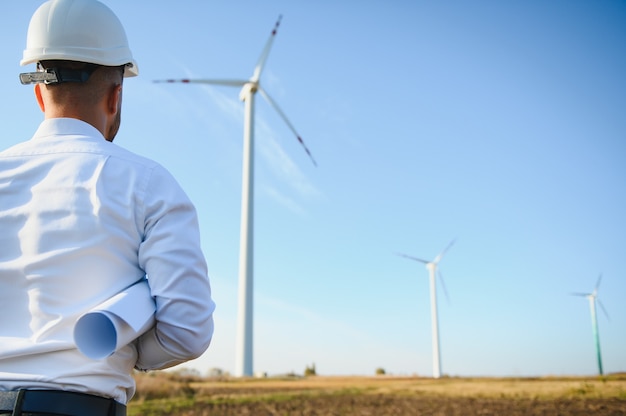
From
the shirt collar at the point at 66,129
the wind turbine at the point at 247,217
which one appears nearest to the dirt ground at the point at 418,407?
the shirt collar at the point at 66,129

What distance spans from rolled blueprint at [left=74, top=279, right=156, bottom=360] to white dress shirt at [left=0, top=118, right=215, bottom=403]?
0.48 feet

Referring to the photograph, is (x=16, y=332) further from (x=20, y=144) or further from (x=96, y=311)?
(x=20, y=144)

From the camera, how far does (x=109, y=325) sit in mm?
1993

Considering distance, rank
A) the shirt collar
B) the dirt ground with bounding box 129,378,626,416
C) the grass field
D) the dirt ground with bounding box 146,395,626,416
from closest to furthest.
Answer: the shirt collar
the dirt ground with bounding box 146,395,626,416
the dirt ground with bounding box 129,378,626,416
the grass field

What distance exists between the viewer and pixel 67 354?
2.09 m

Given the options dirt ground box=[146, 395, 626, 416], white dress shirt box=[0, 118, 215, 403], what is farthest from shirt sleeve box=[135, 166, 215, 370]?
dirt ground box=[146, 395, 626, 416]

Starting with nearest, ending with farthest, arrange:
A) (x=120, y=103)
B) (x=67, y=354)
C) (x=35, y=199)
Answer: (x=67, y=354), (x=35, y=199), (x=120, y=103)

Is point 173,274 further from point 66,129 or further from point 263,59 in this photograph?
point 263,59

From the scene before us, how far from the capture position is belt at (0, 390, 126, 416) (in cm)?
197

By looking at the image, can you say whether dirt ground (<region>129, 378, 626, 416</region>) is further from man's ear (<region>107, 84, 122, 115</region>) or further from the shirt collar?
the shirt collar

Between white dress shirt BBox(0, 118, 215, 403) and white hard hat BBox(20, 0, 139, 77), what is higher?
white hard hat BBox(20, 0, 139, 77)

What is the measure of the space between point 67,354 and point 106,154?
79cm

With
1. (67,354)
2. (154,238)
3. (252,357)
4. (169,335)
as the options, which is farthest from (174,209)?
(252,357)

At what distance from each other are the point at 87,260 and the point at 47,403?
51 cm
